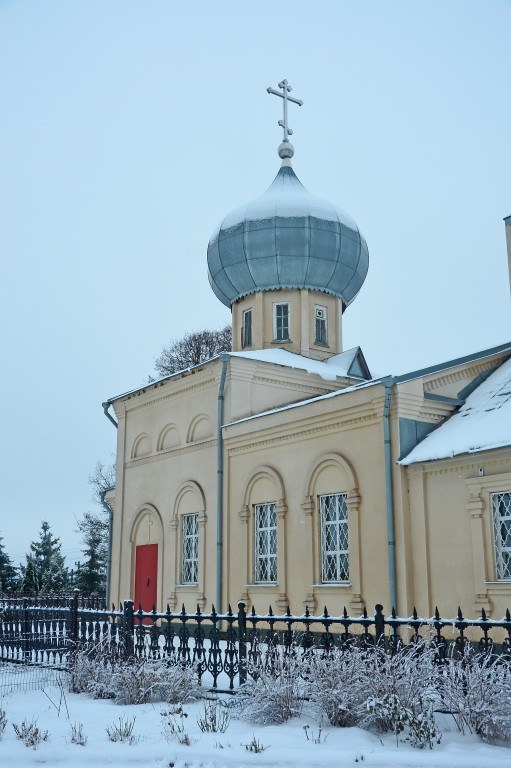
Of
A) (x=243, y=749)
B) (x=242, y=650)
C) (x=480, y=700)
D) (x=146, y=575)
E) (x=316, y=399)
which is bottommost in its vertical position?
(x=243, y=749)

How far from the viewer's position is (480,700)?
5.89 meters

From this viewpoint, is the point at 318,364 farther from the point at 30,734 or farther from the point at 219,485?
the point at 30,734

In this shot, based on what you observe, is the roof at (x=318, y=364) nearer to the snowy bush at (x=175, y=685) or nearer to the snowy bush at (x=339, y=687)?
the snowy bush at (x=175, y=685)

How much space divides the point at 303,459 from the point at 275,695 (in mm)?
7347

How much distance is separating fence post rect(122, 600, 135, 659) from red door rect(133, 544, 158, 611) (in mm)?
7559

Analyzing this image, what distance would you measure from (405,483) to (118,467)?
8.98 metres

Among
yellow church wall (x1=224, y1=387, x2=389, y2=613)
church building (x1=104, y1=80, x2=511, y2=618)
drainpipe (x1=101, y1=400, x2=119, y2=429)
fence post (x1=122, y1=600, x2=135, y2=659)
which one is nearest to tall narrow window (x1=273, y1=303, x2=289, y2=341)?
church building (x1=104, y1=80, x2=511, y2=618)

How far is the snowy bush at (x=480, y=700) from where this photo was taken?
5.83 meters

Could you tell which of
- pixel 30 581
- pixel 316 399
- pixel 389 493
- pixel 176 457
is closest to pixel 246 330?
pixel 176 457

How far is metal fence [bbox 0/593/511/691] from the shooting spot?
7.13 meters

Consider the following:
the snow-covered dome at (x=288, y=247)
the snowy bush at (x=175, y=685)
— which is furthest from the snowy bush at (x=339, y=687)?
the snow-covered dome at (x=288, y=247)

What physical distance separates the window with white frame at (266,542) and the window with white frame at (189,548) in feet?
6.10

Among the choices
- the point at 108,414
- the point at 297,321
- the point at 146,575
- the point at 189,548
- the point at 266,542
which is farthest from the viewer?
the point at 108,414

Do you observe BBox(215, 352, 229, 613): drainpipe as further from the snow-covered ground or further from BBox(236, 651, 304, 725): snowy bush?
the snow-covered ground
